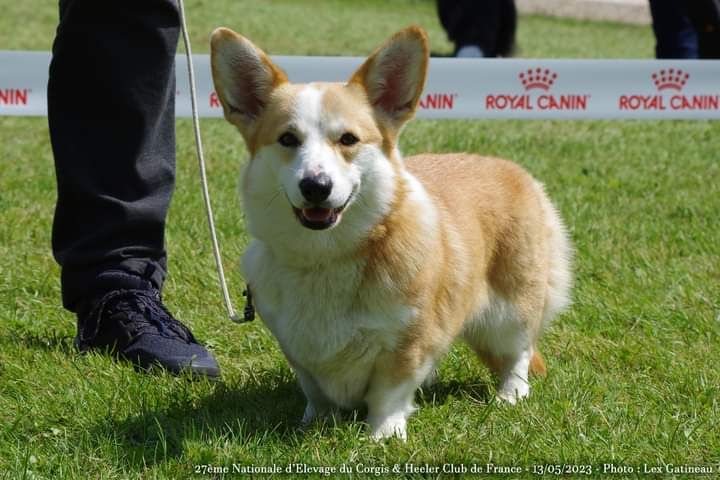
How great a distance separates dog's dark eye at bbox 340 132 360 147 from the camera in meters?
2.55

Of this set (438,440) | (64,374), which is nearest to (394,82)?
(438,440)

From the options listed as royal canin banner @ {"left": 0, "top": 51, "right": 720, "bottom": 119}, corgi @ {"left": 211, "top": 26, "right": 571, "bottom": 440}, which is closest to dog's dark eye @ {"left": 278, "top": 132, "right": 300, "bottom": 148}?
corgi @ {"left": 211, "top": 26, "right": 571, "bottom": 440}

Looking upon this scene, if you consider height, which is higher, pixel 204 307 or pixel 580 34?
pixel 204 307

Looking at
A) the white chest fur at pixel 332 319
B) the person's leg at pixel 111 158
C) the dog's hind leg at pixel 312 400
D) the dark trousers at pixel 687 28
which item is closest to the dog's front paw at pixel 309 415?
the dog's hind leg at pixel 312 400

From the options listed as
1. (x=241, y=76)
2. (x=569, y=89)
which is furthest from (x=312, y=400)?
(x=569, y=89)

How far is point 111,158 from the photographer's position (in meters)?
3.18

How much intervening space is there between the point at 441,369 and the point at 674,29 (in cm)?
580

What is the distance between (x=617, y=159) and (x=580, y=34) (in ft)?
25.3

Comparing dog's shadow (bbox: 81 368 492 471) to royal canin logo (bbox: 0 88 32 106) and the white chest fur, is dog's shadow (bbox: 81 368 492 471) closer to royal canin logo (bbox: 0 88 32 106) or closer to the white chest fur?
the white chest fur

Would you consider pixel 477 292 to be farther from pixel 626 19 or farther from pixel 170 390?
pixel 626 19

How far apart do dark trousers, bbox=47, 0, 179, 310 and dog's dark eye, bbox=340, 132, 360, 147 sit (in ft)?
2.96

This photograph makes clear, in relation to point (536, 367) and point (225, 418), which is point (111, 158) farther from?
point (536, 367)

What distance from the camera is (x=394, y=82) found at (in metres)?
2.72

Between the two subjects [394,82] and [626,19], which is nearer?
[394,82]
